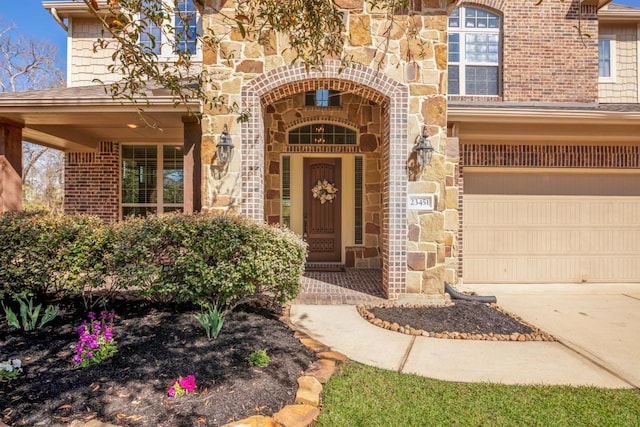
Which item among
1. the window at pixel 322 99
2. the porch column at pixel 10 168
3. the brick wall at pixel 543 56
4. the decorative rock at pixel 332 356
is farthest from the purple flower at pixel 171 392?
the brick wall at pixel 543 56

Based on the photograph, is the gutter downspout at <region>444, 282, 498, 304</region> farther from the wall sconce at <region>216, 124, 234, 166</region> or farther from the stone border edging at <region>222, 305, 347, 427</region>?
the wall sconce at <region>216, 124, 234, 166</region>

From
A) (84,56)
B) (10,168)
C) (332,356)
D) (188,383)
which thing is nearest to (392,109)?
(332,356)

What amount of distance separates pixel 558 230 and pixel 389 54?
15.3ft

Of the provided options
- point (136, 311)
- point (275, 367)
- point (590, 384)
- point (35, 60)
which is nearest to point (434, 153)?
point (590, 384)

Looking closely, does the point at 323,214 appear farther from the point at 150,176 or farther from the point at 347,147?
the point at 150,176

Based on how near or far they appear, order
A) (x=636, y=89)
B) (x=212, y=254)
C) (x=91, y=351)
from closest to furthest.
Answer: (x=91, y=351) → (x=212, y=254) → (x=636, y=89)

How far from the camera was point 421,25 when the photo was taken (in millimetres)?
5375

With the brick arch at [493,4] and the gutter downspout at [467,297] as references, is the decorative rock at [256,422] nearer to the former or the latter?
the gutter downspout at [467,297]

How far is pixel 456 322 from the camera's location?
180 inches

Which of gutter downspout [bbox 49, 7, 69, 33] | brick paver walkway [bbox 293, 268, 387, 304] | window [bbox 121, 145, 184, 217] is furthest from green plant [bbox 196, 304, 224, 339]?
gutter downspout [bbox 49, 7, 69, 33]

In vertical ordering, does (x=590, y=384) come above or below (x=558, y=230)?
below

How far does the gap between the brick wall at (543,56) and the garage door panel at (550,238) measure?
2412 mm

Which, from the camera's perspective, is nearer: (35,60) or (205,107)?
(205,107)

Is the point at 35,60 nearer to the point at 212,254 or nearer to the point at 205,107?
the point at 205,107
